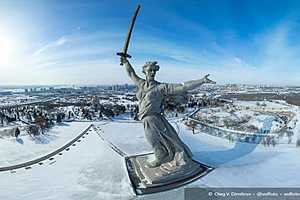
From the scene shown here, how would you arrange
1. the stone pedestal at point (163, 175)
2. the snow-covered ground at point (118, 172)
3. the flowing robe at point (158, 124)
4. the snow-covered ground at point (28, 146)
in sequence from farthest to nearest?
1. the snow-covered ground at point (28, 146)
2. the flowing robe at point (158, 124)
3. the stone pedestal at point (163, 175)
4. the snow-covered ground at point (118, 172)

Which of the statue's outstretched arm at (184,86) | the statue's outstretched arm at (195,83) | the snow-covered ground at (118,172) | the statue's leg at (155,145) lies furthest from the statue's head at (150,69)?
the snow-covered ground at (118,172)

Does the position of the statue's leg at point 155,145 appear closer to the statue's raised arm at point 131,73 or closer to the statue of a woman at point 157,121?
the statue of a woman at point 157,121

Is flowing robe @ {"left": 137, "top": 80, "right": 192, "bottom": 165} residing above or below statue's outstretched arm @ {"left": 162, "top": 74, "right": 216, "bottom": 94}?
below

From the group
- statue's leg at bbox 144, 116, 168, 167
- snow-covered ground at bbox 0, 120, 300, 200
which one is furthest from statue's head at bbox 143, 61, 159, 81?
snow-covered ground at bbox 0, 120, 300, 200

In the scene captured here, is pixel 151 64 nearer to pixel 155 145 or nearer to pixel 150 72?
pixel 150 72

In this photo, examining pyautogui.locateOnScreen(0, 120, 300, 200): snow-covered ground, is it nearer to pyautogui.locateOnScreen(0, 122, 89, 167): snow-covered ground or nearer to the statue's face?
pyautogui.locateOnScreen(0, 122, 89, 167): snow-covered ground

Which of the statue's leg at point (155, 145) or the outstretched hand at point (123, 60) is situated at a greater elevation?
the outstretched hand at point (123, 60)

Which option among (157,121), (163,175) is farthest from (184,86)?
(163,175)
